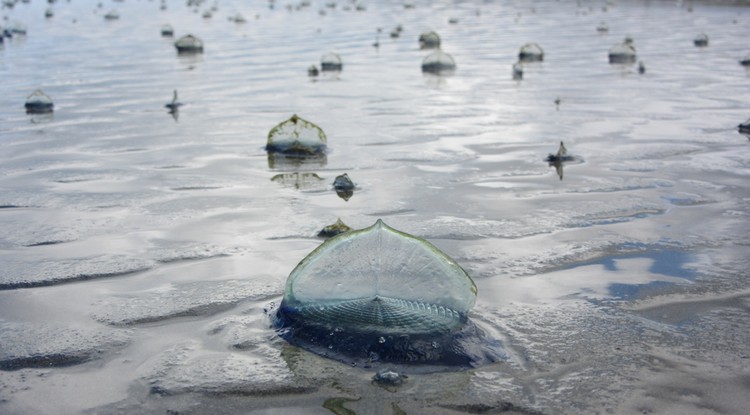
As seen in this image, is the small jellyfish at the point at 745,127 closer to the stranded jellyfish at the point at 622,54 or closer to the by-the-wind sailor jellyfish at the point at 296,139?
the by-the-wind sailor jellyfish at the point at 296,139

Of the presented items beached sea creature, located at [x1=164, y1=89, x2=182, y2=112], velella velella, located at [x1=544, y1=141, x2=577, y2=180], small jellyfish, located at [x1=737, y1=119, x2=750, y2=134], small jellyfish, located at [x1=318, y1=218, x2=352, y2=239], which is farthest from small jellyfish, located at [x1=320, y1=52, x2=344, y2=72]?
small jellyfish, located at [x1=318, y1=218, x2=352, y2=239]

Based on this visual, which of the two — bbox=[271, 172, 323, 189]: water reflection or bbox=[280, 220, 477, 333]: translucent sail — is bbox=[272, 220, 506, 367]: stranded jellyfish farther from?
bbox=[271, 172, 323, 189]: water reflection

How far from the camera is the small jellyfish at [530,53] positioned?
11930 millimetres

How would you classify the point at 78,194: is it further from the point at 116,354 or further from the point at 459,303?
the point at 459,303

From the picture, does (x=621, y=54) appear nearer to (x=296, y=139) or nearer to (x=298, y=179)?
(x=296, y=139)

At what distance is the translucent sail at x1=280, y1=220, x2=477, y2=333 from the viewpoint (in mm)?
2730

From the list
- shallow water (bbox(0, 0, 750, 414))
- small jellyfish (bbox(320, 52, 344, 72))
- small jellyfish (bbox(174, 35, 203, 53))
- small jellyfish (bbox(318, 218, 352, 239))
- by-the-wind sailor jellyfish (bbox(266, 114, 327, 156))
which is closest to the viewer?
shallow water (bbox(0, 0, 750, 414))

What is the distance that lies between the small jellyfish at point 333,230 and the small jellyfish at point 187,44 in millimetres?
10933

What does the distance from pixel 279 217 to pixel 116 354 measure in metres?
1.69

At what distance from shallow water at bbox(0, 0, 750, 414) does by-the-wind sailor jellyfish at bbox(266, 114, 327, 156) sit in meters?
0.16

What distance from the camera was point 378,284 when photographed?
2.77 m

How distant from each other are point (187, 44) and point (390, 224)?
10896mm

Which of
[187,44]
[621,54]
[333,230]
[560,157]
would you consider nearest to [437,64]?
[621,54]

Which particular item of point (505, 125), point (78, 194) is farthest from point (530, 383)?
A: point (505, 125)
